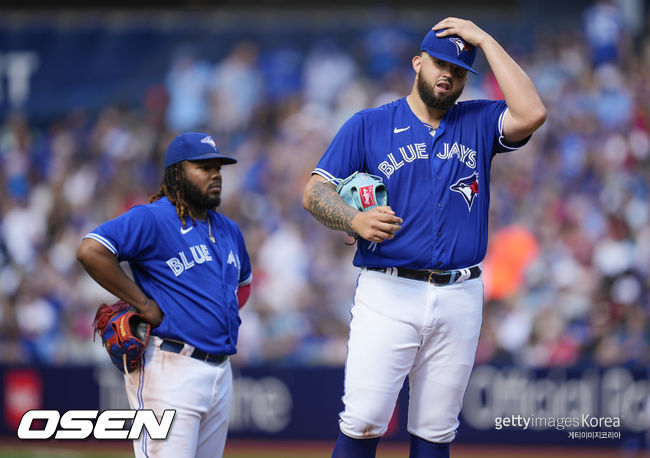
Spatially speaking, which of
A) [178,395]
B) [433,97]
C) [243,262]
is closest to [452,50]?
[433,97]

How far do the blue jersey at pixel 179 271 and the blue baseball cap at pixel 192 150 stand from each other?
24cm

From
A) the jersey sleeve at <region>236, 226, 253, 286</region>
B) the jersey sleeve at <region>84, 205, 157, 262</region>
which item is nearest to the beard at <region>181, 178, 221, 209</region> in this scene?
the jersey sleeve at <region>84, 205, 157, 262</region>

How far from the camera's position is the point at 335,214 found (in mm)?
3701

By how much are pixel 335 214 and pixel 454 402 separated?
1006 mm

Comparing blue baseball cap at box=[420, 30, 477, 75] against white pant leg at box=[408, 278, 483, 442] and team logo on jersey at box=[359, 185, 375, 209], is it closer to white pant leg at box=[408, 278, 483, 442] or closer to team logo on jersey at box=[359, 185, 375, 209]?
team logo on jersey at box=[359, 185, 375, 209]

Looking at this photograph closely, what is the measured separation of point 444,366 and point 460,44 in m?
1.42

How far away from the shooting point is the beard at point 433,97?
3.89 metres

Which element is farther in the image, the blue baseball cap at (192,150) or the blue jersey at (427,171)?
the blue baseball cap at (192,150)

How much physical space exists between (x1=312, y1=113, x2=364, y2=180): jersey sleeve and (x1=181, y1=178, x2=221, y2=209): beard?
644 millimetres

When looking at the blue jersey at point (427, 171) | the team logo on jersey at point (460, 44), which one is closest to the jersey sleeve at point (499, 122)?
the blue jersey at point (427, 171)

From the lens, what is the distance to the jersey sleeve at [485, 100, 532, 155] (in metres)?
3.97

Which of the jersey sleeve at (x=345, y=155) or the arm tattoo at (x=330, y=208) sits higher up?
the jersey sleeve at (x=345, y=155)
